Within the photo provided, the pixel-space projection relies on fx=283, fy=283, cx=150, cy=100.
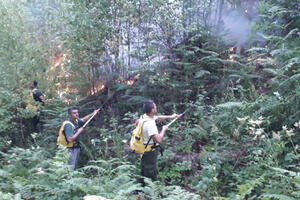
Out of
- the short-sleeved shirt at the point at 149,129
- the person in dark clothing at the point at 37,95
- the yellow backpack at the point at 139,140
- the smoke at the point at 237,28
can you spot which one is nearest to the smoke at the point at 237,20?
the smoke at the point at 237,28

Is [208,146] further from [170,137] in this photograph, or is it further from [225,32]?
[225,32]

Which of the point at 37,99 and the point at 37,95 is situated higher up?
the point at 37,95

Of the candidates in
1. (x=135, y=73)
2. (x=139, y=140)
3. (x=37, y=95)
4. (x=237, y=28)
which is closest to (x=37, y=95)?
(x=37, y=95)

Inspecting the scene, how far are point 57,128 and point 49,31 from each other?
581 centimetres

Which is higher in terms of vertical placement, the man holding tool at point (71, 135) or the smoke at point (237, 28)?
the smoke at point (237, 28)

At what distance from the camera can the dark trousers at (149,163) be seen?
5910 millimetres

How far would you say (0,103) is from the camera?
30.1 feet

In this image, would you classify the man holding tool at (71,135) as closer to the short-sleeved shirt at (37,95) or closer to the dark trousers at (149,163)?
the dark trousers at (149,163)

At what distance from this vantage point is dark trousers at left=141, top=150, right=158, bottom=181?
233 inches

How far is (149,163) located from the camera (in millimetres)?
5980

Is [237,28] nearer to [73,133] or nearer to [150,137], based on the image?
[150,137]

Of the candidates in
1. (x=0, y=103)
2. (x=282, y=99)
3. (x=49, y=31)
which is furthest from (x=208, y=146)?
(x=49, y=31)

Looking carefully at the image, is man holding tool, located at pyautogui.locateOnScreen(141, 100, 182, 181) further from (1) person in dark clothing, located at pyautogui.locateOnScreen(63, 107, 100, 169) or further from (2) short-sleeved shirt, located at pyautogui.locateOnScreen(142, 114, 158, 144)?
(1) person in dark clothing, located at pyautogui.locateOnScreen(63, 107, 100, 169)

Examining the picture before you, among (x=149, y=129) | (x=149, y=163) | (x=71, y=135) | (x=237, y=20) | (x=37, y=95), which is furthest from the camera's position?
(x=237, y=20)
